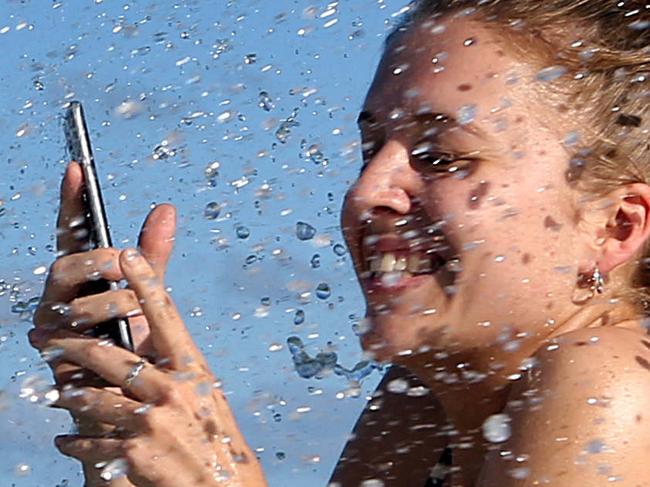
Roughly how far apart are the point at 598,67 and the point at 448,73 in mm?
259

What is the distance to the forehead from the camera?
105 inches

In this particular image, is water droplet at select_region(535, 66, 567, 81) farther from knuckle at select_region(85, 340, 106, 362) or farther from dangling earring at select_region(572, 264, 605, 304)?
knuckle at select_region(85, 340, 106, 362)

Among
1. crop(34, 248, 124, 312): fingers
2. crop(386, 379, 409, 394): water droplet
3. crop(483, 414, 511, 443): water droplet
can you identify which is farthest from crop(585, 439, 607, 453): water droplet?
crop(386, 379, 409, 394): water droplet

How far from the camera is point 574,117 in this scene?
8.89 feet

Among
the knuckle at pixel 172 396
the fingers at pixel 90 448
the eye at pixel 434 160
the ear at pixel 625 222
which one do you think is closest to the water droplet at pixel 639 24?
the ear at pixel 625 222

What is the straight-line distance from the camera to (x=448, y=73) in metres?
2.68

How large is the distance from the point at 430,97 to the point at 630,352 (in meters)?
0.53

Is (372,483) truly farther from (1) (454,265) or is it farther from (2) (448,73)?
(2) (448,73)

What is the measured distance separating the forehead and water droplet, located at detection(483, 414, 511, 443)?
18.2 inches

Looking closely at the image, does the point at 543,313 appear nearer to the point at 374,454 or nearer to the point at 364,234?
the point at 364,234

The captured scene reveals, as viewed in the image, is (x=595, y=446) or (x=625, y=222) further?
(x=625, y=222)

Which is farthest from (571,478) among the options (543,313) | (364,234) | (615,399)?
(364,234)

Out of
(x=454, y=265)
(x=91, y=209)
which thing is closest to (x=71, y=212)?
(x=91, y=209)

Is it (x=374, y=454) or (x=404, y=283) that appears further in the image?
(x=374, y=454)
